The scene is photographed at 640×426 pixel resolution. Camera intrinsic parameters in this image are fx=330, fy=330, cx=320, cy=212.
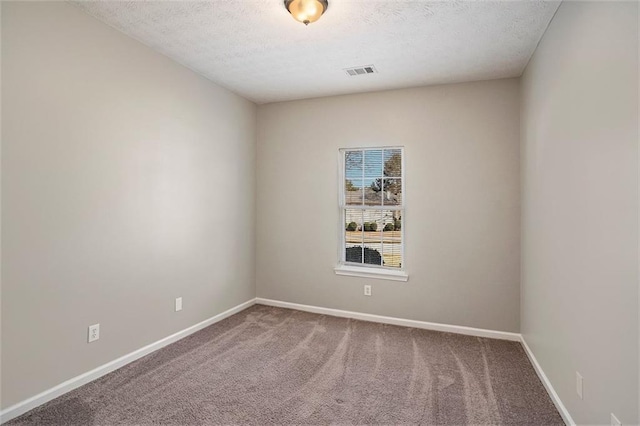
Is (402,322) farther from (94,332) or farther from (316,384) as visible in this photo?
(94,332)

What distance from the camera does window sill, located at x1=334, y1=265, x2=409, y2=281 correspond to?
12.6 ft

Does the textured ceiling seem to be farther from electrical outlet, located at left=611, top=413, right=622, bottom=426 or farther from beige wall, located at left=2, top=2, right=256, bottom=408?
electrical outlet, located at left=611, top=413, right=622, bottom=426

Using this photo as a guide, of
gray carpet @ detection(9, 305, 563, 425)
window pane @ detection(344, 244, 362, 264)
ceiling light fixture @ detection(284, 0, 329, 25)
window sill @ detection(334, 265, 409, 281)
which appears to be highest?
ceiling light fixture @ detection(284, 0, 329, 25)

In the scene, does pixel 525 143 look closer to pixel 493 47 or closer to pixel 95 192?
pixel 493 47

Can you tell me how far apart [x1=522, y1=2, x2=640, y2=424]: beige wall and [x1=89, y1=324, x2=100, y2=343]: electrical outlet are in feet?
10.5

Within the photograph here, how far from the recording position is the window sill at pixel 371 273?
3.84 metres

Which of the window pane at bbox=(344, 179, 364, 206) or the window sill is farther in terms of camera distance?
the window pane at bbox=(344, 179, 364, 206)

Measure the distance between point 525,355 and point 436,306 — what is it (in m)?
0.92

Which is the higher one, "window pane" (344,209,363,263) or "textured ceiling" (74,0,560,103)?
"textured ceiling" (74,0,560,103)

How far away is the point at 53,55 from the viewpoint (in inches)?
87.5

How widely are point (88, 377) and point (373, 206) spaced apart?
3148 millimetres

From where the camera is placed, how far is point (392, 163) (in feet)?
12.9

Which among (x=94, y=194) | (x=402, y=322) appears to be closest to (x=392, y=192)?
(x=402, y=322)

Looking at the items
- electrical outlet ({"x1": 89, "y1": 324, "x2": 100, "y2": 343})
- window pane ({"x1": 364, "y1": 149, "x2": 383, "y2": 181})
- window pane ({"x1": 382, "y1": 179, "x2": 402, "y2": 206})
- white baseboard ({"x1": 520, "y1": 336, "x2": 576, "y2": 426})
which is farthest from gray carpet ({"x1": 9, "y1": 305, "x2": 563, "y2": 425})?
window pane ({"x1": 364, "y1": 149, "x2": 383, "y2": 181})
